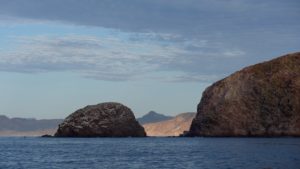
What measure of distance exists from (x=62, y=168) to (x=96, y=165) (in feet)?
20.9

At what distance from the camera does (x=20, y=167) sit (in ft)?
333

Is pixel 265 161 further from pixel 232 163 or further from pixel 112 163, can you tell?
pixel 112 163

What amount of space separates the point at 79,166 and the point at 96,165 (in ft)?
9.11

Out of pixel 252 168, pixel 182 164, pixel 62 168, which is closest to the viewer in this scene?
pixel 252 168

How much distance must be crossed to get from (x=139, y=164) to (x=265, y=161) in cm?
2050

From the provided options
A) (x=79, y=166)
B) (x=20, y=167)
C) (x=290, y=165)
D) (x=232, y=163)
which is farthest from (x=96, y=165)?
(x=290, y=165)

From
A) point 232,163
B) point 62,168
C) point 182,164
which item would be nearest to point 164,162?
point 182,164

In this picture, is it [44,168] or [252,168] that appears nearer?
[252,168]

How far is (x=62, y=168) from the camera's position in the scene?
97.2 metres

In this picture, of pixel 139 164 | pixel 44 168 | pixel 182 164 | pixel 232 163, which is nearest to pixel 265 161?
pixel 232 163

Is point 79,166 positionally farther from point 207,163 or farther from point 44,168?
point 207,163

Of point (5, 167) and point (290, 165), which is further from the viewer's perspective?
point (5, 167)

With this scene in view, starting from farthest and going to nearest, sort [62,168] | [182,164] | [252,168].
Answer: [182,164] → [62,168] → [252,168]

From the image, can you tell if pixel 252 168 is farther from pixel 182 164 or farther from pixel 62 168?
pixel 62 168
